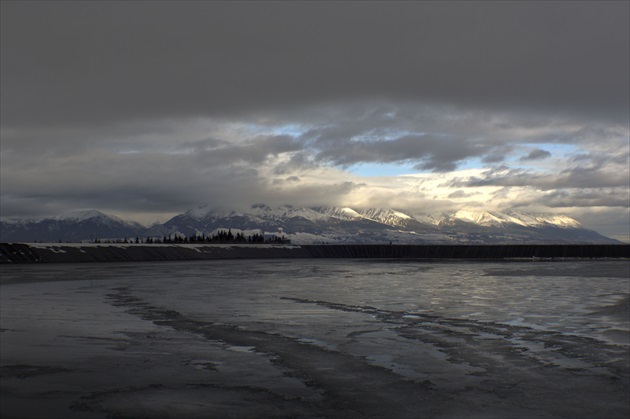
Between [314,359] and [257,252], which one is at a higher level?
[257,252]

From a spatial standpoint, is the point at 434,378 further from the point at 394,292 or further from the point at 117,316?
the point at 394,292

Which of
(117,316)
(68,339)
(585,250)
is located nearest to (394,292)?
(117,316)

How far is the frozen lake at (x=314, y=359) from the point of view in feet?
46.5

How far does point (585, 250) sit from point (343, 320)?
554ft

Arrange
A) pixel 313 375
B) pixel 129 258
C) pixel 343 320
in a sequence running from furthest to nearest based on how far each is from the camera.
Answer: pixel 129 258
pixel 343 320
pixel 313 375

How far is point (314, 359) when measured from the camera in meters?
19.7

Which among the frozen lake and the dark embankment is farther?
the dark embankment

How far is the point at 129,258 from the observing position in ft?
458

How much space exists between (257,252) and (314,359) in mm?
155256

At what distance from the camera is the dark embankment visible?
12261 cm

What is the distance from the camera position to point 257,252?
571ft

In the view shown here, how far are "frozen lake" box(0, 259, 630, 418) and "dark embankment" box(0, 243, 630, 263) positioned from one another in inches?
3529

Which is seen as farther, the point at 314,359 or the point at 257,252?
the point at 257,252

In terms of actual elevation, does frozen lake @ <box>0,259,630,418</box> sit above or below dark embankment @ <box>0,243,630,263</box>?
below
